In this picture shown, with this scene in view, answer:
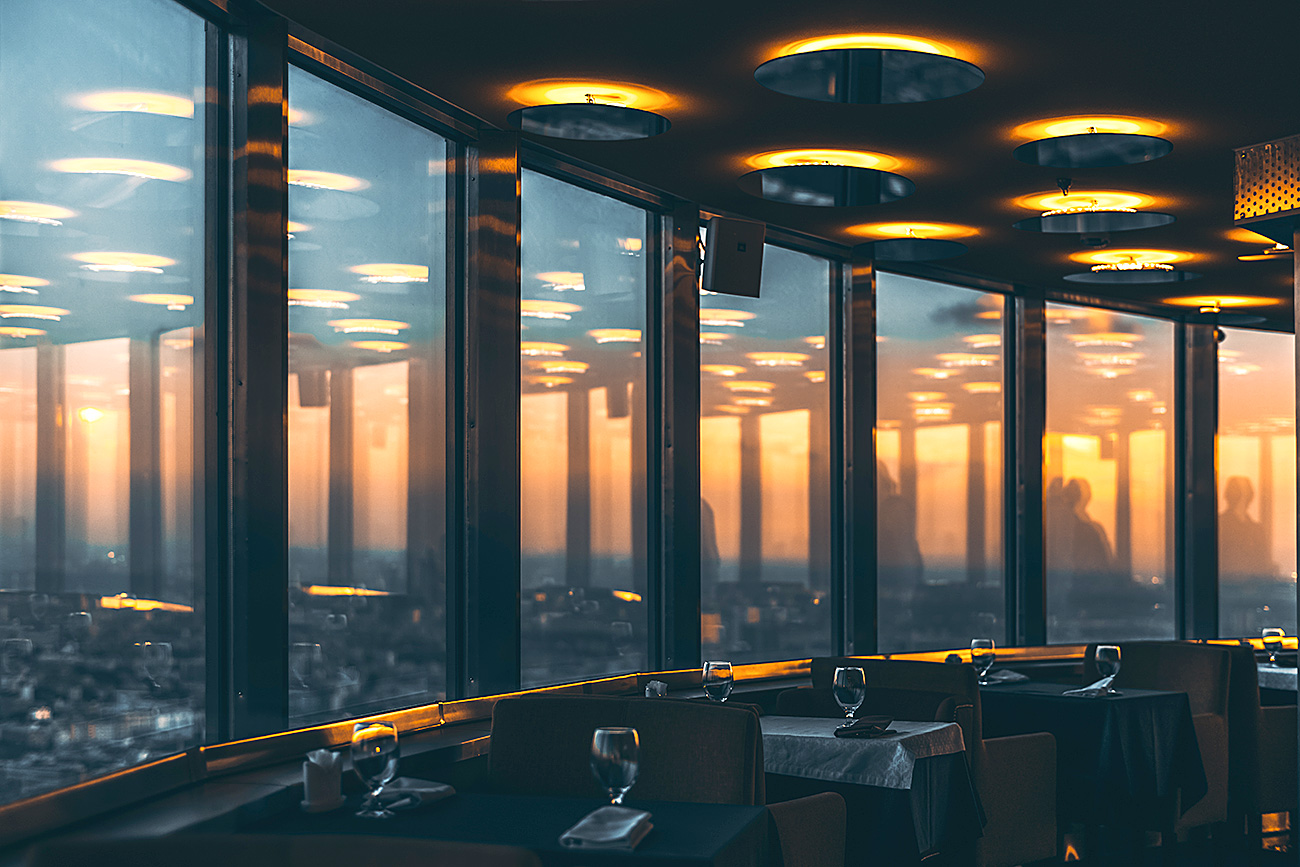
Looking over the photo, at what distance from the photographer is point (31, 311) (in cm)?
293

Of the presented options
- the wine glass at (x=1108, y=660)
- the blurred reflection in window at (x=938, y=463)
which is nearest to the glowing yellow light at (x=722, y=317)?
the blurred reflection in window at (x=938, y=463)

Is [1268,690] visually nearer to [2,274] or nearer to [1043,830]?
[1043,830]

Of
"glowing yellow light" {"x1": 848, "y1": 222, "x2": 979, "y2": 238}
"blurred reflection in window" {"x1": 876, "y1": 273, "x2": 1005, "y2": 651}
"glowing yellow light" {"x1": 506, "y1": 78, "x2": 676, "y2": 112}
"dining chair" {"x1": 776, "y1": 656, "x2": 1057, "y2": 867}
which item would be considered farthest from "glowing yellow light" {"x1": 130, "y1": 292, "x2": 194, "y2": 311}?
"blurred reflection in window" {"x1": 876, "y1": 273, "x2": 1005, "y2": 651}

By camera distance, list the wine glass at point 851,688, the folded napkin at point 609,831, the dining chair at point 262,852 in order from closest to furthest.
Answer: the dining chair at point 262,852 < the folded napkin at point 609,831 < the wine glass at point 851,688

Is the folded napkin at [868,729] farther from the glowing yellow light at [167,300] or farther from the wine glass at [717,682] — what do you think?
the glowing yellow light at [167,300]

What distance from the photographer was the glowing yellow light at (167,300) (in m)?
3.38

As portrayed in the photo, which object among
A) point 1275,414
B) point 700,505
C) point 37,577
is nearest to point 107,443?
point 37,577

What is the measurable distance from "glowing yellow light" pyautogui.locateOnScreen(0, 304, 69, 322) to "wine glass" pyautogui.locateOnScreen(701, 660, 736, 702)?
244cm

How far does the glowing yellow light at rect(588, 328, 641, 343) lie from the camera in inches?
232

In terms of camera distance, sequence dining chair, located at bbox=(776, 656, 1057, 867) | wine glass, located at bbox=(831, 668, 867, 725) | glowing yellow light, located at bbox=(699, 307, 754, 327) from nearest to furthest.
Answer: wine glass, located at bbox=(831, 668, 867, 725) → dining chair, located at bbox=(776, 656, 1057, 867) → glowing yellow light, located at bbox=(699, 307, 754, 327)

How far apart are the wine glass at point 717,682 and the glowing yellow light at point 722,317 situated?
7.99ft

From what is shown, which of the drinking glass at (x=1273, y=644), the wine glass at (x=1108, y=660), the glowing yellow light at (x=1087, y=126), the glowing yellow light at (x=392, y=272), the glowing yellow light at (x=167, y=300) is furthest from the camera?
the drinking glass at (x=1273, y=644)

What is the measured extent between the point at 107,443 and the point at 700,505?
11.8 feet

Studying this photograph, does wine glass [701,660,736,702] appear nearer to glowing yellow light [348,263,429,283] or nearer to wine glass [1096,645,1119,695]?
glowing yellow light [348,263,429,283]
